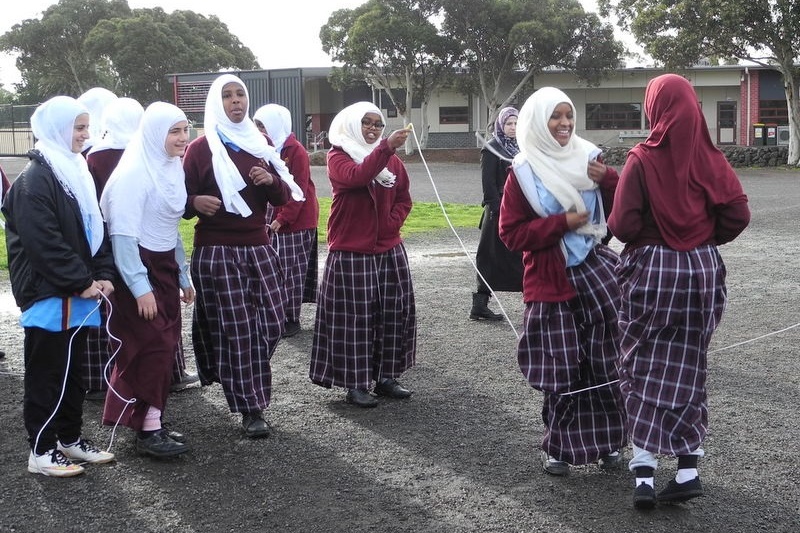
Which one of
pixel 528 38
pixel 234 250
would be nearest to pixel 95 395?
pixel 234 250

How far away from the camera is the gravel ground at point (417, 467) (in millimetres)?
3859

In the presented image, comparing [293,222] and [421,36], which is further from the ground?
[421,36]

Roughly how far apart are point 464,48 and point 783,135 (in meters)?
13.3

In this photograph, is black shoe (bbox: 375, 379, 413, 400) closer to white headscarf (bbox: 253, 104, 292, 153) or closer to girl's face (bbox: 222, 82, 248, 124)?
girl's face (bbox: 222, 82, 248, 124)

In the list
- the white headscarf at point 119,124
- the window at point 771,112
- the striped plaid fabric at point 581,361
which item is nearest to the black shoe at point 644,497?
the striped plaid fabric at point 581,361

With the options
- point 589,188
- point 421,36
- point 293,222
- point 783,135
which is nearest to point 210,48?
point 421,36

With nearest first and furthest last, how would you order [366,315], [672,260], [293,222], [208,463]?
[672,260] → [208,463] → [366,315] → [293,222]

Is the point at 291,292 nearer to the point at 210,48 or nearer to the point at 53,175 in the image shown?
the point at 53,175

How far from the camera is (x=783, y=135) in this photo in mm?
36438

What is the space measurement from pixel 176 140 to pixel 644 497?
2.77 meters

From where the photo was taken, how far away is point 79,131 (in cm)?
440

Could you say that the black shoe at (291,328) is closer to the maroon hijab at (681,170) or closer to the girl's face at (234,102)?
the girl's face at (234,102)

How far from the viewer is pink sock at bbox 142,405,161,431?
4.66m

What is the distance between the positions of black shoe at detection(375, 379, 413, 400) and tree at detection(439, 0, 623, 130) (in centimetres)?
3228
